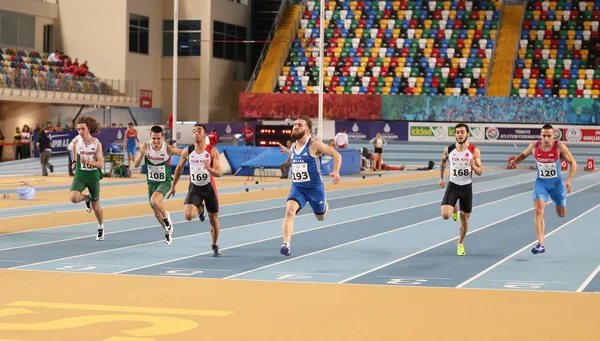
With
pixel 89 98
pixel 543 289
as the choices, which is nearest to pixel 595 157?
pixel 89 98

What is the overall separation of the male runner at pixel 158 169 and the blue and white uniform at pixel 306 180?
208cm

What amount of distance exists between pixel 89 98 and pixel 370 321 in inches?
1542

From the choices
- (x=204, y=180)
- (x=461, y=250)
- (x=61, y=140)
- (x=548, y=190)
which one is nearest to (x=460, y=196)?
(x=461, y=250)

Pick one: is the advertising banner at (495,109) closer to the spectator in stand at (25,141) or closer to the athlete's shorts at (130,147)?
the spectator in stand at (25,141)

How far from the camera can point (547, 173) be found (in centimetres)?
1420

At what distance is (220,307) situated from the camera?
9.63 meters

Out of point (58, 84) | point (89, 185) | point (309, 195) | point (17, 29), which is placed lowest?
point (89, 185)

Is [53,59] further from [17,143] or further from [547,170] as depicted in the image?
[547,170]

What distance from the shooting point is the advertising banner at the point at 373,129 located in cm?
4869

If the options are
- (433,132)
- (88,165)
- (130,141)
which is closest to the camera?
(88,165)

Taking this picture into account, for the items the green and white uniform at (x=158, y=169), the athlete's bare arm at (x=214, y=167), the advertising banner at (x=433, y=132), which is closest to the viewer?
the athlete's bare arm at (x=214, y=167)

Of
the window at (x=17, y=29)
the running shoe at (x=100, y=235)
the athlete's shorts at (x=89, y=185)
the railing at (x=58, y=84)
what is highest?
the window at (x=17, y=29)

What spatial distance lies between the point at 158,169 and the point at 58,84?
30729 mm

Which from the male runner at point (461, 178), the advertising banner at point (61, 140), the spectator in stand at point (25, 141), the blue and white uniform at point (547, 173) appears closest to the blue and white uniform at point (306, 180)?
the male runner at point (461, 178)
